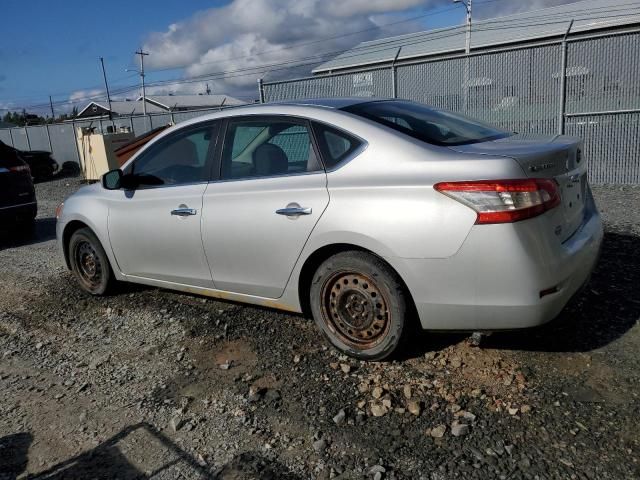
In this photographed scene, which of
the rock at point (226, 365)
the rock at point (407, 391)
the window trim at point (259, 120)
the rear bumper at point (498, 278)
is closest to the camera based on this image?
the rear bumper at point (498, 278)

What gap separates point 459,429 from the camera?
9.01ft

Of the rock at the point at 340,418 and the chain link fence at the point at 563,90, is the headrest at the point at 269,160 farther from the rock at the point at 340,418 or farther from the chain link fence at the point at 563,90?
the chain link fence at the point at 563,90

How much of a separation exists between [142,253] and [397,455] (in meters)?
2.84

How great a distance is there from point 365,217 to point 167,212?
182 cm

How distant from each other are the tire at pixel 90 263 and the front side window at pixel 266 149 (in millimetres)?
1783

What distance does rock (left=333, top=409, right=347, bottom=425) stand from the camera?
2.91 m

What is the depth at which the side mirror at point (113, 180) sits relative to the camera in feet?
15.2

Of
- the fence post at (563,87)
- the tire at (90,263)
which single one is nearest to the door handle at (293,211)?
the tire at (90,263)

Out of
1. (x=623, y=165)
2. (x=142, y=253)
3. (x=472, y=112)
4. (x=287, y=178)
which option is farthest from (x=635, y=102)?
(x=142, y=253)

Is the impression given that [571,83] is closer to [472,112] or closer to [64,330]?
[472,112]

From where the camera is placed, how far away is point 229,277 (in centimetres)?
399

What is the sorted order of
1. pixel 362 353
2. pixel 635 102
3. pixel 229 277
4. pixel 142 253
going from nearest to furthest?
pixel 362 353, pixel 229 277, pixel 142 253, pixel 635 102

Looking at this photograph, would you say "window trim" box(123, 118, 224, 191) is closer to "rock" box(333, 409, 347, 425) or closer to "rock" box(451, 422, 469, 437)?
"rock" box(333, 409, 347, 425)

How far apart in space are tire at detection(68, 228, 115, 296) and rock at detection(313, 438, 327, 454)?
121 inches
